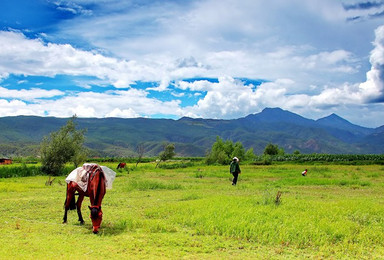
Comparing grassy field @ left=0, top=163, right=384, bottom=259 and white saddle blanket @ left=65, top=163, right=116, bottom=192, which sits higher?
white saddle blanket @ left=65, top=163, right=116, bottom=192

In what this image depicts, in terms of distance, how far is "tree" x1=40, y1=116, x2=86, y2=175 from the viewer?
40969 millimetres

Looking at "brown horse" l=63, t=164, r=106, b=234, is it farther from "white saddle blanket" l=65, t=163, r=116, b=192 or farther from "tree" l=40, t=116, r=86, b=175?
"tree" l=40, t=116, r=86, b=175

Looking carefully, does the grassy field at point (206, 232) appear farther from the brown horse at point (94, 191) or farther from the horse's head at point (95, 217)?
the brown horse at point (94, 191)

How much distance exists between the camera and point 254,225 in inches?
415

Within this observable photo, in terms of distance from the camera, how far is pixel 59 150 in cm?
4103

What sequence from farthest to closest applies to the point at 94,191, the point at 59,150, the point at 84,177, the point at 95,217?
the point at 59,150 → the point at 84,177 → the point at 94,191 → the point at 95,217

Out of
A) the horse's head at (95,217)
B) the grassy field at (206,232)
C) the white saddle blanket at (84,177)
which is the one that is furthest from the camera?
the white saddle blanket at (84,177)

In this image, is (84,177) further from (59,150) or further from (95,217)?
(59,150)

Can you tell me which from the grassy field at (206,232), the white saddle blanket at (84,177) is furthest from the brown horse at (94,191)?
the grassy field at (206,232)

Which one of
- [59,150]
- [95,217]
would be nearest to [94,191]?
[95,217]

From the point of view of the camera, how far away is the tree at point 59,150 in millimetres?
40969

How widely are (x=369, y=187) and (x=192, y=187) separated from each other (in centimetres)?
1390

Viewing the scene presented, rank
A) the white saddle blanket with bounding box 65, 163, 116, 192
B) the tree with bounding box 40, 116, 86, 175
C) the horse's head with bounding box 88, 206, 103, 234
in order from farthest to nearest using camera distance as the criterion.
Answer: the tree with bounding box 40, 116, 86, 175
the white saddle blanket with bounding box 65, 163, 116, 192
the horse's head with bounding box 88, 206, 103, 234

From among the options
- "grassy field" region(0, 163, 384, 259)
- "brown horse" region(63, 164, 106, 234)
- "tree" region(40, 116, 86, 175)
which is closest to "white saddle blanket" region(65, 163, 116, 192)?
"brown horse" region(63, 164, 106, 234)
